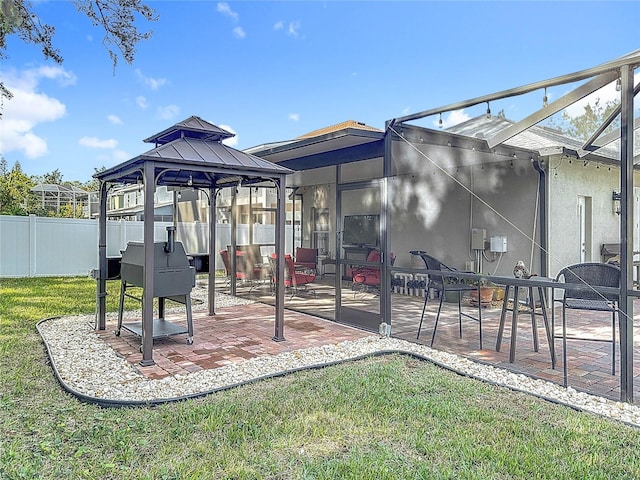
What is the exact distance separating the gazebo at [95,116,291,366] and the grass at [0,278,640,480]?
1277 millimetres

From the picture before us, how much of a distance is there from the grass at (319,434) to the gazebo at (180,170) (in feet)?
4.19

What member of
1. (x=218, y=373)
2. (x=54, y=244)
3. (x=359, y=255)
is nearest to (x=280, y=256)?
(x=359, y=255)

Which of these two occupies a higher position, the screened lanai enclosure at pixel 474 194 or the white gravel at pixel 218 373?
the screened lanai enclosure at pixel 474 194

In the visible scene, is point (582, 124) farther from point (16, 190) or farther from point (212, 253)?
point (16, 190)

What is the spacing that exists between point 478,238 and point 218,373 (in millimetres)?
6258

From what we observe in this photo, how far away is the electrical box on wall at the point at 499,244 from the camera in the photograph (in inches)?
328

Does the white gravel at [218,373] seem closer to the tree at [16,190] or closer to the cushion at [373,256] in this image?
the cushion at [373,256]

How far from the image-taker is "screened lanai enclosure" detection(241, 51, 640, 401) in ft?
13.6

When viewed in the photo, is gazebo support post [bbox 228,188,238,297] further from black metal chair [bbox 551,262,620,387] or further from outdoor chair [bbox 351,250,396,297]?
black metal chair [bbox 551,262,620,387]

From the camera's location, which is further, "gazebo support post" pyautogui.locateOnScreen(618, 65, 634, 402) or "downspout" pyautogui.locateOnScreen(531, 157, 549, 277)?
"downspout" pyautogui.locateOnScreen(531, 157, 549, 277)

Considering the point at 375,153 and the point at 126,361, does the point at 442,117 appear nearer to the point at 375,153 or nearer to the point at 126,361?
the point at 375,153

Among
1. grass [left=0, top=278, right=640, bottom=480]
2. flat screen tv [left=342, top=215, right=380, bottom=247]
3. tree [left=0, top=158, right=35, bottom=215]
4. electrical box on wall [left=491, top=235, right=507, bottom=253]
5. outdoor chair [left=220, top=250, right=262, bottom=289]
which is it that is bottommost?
grass [left=0, top=278, right=640, bottom=480]

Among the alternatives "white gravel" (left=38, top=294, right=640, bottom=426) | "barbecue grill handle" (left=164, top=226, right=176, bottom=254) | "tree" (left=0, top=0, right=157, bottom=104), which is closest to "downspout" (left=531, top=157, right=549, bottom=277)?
"white gravel" (left=38, top=294, right=640, bottom=426)

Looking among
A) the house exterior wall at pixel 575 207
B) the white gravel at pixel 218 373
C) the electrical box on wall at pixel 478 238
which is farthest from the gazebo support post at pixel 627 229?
the electrical box on wall at pixel 478 238
